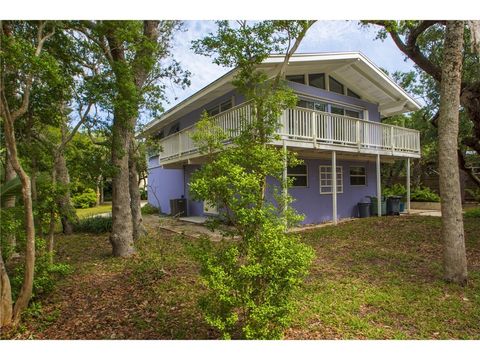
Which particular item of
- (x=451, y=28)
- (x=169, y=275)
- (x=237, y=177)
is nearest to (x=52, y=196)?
(x=169, y=275)

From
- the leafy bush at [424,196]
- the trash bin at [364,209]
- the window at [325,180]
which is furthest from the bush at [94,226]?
the leafy bush at [424,196]

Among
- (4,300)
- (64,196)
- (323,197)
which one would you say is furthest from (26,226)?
(323,197)

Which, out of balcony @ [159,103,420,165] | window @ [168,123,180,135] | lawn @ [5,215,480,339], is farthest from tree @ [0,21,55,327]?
window @ [168,123,180,135]

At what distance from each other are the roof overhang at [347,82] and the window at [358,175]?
10.2 feet

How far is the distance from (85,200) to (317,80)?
1817 cm

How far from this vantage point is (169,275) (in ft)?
18.0

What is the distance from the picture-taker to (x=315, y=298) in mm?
4363

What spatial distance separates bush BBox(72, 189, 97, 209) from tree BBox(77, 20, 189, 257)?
15.0 m

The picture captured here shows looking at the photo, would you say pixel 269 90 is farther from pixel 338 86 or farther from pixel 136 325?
pixel 338 86

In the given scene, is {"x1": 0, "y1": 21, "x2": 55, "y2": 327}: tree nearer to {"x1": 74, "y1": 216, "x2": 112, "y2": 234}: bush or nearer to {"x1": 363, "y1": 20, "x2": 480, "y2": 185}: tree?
{"x1": 363, "y1": 20, "x2": 480, "y2": 185}: tree

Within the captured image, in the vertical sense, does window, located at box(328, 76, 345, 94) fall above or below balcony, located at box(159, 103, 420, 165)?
above

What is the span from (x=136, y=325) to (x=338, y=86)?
11883 mm

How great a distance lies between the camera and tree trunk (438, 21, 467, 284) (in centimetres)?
472

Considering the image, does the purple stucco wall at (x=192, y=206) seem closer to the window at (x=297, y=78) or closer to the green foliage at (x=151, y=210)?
the green foliage at (x=151, y=210)
